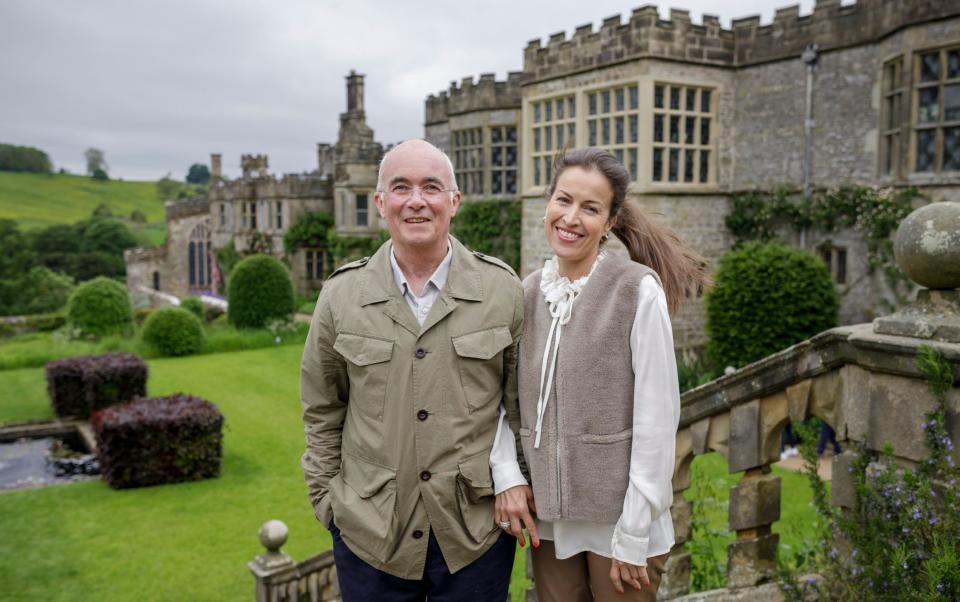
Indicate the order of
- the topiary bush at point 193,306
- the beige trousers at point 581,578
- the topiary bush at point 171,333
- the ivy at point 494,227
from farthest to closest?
the topiary bush at point 193,306 < the topiary bush at point 171,333 < the ivy at point 494,227 < the beige trousers at point 581,578

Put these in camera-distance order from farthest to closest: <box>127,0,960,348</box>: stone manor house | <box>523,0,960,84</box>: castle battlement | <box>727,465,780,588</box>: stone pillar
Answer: <box>523,0,960,84</box>: castle battlement
<box>127,0,960,348</box>: stone manor house
<box>727,465,780,588</box>: stone pillar

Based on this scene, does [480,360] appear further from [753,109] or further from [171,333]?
[171,333]

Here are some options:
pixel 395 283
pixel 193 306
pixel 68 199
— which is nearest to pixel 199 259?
pixel 193 306

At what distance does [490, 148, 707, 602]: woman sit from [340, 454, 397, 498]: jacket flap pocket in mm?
358

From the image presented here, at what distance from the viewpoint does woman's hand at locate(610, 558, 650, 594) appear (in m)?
2.33

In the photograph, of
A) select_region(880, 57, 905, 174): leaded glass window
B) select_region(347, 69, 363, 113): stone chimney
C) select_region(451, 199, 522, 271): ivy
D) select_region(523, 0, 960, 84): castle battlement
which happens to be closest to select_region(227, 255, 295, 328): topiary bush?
select_region(451, 199, 522, 271): ivy

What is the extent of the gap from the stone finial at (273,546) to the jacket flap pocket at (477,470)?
3.53m

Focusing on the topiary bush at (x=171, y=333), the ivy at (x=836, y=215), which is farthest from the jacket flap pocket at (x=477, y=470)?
the topiary bush at (x=171, y=333)

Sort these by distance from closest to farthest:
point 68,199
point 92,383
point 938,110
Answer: point 938,110
point 92,383
point 68,199

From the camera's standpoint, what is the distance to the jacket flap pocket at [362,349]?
2.48m

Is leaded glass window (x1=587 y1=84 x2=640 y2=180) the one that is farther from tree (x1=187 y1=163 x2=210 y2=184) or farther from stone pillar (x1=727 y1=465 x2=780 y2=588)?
tree (x1=187 y1=163 x2=210 y2=184)

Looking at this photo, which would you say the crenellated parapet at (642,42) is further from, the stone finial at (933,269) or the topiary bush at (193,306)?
A: the topiary bush at (193,306)

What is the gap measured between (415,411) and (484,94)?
1724 cm

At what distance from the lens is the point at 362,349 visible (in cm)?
249
